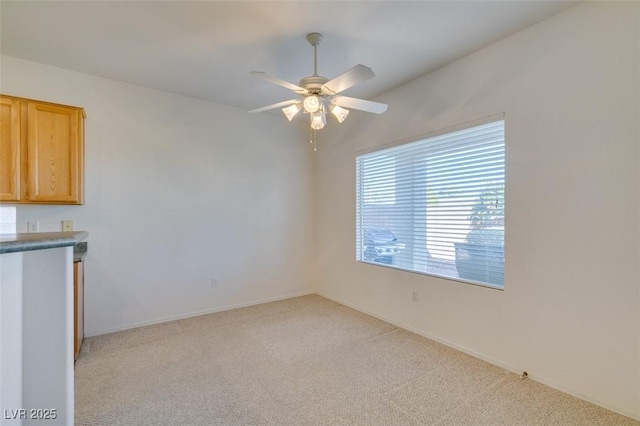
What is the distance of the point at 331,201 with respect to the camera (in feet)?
14.9

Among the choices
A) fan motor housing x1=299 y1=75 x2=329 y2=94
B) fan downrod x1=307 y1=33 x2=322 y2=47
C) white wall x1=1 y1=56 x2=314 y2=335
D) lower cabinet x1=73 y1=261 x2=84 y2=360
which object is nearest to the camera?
fan motor housing x1=299 y1=75 x2=329 y2=94

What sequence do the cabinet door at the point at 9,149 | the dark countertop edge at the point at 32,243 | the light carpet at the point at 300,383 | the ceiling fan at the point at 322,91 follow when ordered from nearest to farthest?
1. the dark countertop edge at the point at 32,243
2. the light carpet at the point at 300,383
3. the ceiling fan at the point at 322,91
4. the cabinet door at the point at 9,149

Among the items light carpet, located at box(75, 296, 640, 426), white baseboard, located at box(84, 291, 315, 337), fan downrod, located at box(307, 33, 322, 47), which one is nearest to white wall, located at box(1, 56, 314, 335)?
white baseboard, located at box(84, 291, 315, 337)

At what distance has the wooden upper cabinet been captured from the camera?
2609 mm

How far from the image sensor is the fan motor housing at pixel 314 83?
2.29 meters

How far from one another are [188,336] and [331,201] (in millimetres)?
2581

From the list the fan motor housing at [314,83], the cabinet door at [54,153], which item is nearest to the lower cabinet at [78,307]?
the cabinet door at [54,153]

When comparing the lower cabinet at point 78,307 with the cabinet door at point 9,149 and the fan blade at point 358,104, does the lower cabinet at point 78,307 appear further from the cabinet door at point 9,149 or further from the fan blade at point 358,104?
the fan blade at point 358,104

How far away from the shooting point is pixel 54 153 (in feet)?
9.08

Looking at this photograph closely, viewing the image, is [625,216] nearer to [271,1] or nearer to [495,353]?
[495,353]

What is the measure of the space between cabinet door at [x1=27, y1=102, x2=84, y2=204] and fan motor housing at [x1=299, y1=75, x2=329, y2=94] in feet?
7.64

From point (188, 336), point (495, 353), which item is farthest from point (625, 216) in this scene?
point (188, 336)

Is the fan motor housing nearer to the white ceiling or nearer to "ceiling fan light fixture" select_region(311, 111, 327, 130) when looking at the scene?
"ceiling fan light fixture" select_region(311, 111, 327, 130)

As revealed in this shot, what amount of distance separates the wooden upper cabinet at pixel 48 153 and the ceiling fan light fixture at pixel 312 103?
232cm
